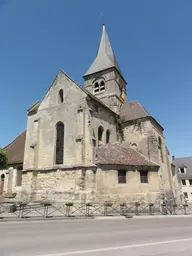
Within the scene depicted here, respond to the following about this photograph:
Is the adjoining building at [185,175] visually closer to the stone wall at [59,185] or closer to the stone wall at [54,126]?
the stone wall at [59,185]

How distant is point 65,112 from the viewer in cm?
2000

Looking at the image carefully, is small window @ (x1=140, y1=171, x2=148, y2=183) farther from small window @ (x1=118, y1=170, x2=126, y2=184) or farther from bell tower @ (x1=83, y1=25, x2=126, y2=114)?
bell tower @ (x1=83, y1=25, x2=126, y2=114)

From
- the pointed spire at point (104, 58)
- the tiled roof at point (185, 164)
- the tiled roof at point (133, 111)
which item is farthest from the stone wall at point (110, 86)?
the tiled roof at point (185, 164)

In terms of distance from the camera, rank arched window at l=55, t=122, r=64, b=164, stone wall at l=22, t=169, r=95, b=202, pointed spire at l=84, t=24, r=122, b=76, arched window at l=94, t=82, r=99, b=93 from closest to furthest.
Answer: stone wall at l=22, t=169, r=95, b=202 → arched window at l=55, t=122, r=64, b=164 → arched window at l=94, t=82, r=99, b=93 → pointed spire at l=84, t=24, r=122, b=76

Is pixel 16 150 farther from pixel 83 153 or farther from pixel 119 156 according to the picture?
pixel 119 156

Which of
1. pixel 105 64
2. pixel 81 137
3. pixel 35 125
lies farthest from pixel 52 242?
pixel 105 64

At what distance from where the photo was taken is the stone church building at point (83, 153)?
17.0 meters

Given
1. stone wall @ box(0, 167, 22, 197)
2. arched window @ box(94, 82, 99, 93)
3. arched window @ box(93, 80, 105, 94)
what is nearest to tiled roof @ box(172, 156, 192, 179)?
arched window @ box(93, 80, 105, 94)

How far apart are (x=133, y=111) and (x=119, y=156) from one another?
8.23 meters

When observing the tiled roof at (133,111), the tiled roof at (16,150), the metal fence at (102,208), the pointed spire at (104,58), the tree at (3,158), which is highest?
the pointed spire at (104,58)

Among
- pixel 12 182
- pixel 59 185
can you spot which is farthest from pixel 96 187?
pixel 12 182

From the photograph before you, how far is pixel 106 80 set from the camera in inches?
1188

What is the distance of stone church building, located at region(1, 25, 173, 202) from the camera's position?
17.0 m

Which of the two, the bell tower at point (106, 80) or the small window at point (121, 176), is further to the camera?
the bell tower at point (106, 80)
